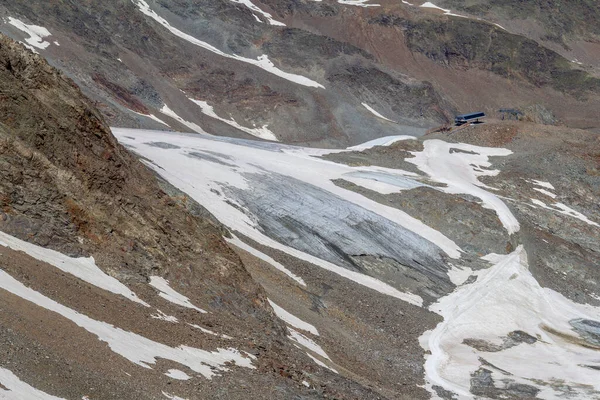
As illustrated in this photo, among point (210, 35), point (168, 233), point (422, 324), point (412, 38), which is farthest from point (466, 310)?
point (412, 38)

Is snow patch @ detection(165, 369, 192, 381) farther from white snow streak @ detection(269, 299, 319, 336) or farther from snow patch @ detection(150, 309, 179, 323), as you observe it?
white snow streak @ detection(269, 299, 319, 336)

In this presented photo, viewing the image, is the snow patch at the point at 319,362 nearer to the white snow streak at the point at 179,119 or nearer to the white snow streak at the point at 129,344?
the white snow streak at the point at 129,344

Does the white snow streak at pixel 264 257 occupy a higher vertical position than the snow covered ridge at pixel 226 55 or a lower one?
higher

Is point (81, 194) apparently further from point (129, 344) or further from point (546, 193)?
point (546, 193)

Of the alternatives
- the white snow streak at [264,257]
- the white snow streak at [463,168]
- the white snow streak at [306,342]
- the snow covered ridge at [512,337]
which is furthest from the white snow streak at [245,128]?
the white snow streak at [306,342]

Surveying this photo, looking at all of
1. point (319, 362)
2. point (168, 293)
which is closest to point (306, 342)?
point (319, 362)

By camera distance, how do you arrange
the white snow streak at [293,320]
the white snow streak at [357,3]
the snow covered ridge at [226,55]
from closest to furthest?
the white snow streak at [293,320] < the snow covered ridge at [226,55] < the white snow streak at [357,3]
